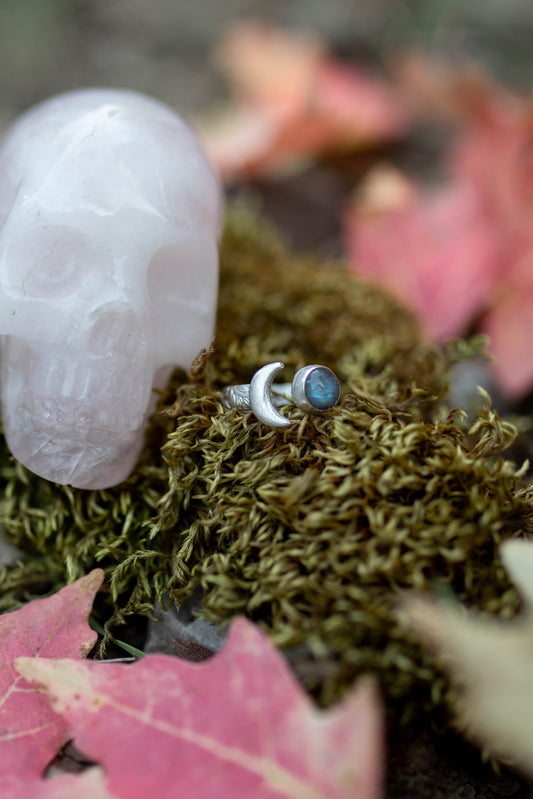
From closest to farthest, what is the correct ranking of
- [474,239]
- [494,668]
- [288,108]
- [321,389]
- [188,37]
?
[494,668] < [321,389] < [474,239] < [288,108] < [188,37]

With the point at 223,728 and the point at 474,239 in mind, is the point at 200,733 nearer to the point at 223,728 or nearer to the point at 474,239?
the point at 223,728

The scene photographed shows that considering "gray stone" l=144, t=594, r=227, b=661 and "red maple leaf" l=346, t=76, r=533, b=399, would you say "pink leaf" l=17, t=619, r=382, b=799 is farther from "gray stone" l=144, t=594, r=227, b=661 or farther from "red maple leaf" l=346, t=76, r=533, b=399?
"red maple leaf" l=346, t=76, r=533, b=399

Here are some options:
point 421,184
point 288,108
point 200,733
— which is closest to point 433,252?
point 421,184

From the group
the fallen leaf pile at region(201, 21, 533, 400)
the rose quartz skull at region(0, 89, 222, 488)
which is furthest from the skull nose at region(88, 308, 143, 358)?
the fallen leaf pile at region(201, 21, 533, 400)

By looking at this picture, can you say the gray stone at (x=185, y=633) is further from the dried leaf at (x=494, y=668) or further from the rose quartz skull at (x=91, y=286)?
the dried leaf at (x=494, y=668)

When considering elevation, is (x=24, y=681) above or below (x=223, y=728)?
below

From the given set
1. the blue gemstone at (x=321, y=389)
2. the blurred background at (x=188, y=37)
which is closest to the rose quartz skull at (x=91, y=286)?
the blue gemstone at (x=321, y=389)

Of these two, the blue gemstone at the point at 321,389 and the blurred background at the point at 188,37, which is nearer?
the blue gemstone at the point at 321,389
